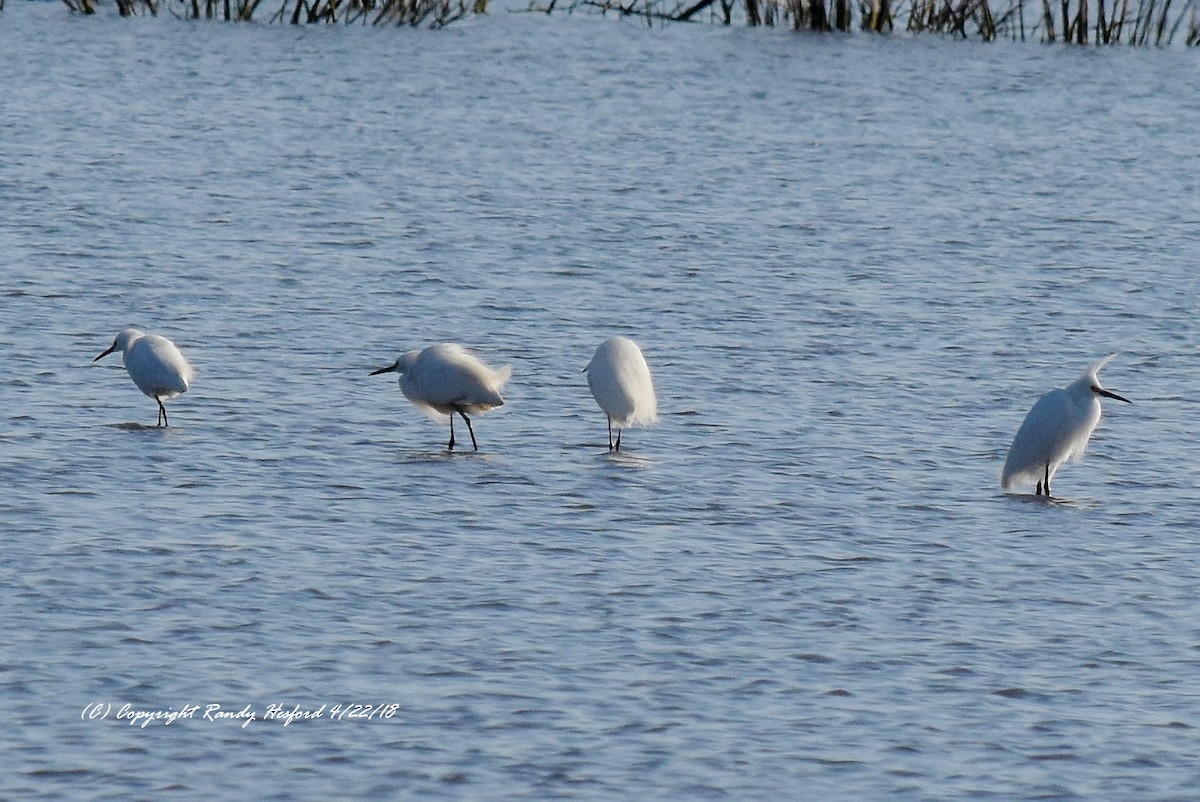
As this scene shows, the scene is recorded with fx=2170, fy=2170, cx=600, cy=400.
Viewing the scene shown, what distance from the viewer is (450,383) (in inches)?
401

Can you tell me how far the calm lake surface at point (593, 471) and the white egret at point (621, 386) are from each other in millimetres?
Answer: 202

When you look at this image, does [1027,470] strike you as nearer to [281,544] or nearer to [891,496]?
[891,496]

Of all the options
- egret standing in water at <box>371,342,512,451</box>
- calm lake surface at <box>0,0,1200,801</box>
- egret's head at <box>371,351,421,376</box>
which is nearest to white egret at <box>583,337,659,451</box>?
calm lake surface at <box>0,0,1200,801</box>

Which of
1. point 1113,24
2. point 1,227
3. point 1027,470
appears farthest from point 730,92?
point 1027,470

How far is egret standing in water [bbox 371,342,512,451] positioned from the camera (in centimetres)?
1020

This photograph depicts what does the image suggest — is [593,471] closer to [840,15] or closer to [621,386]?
[621,386]

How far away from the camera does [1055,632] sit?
7602 millimetres

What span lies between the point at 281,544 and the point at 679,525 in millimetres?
1651

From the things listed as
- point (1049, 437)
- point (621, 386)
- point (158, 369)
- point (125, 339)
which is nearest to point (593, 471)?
point (621, 386)

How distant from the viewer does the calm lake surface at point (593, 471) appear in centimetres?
646

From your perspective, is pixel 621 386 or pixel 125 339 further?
pixel 125 339

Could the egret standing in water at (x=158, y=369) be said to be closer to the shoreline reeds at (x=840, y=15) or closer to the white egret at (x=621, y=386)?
the white egret at (x=621, y=386)

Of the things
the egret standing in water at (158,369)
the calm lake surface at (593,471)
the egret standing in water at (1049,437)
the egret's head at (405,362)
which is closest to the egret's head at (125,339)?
the egret standing in water at (158,369)

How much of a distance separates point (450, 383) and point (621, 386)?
803 mm
